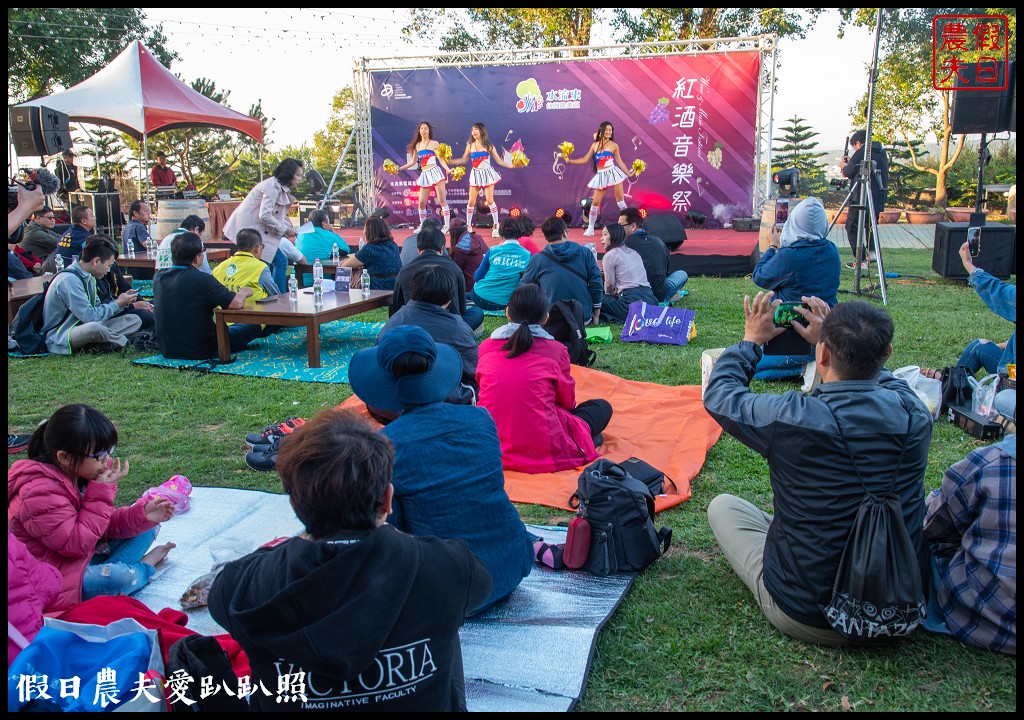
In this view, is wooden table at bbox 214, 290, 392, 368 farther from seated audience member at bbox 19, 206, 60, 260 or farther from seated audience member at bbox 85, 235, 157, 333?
seated audience member at bbox 19, 206, 60, 260

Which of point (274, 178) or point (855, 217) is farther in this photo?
point (855, 217)

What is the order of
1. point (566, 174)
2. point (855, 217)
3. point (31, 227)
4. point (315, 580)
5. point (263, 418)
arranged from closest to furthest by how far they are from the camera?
point (315, 580) < point (263, 418) < point (31, 227) < point (855, 217) < point (566, 174)

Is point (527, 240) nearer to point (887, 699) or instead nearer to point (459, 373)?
point (459, 373)

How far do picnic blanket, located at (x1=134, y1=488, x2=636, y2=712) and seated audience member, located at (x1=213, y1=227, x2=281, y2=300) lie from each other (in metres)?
3.45

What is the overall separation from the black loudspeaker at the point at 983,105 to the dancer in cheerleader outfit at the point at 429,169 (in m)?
8.88

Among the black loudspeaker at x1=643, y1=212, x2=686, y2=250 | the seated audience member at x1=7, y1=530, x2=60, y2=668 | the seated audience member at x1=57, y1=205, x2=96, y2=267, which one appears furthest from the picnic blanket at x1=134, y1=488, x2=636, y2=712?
the black loudspeaker at x1=643, y1=212, x2=686, y2=250

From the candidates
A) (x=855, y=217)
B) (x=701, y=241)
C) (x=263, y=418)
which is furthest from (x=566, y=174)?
(x=263, y=418)

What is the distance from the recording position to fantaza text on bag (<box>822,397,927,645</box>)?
2297 millimetres

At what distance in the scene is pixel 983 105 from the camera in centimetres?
823

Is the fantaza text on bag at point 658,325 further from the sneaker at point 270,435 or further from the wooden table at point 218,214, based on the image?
the wooden table at point 218,214

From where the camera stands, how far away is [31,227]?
30.6 ft

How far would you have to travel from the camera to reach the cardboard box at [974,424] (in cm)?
441

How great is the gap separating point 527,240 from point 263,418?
409cm

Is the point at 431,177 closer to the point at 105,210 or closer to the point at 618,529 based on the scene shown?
the point at 105,210
